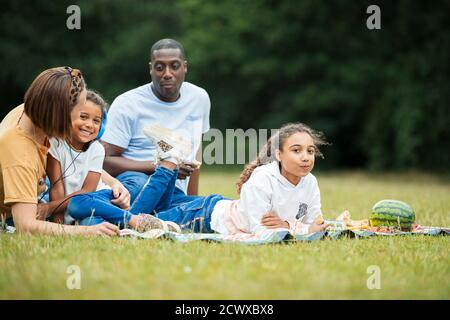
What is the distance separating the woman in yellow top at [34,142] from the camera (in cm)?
459

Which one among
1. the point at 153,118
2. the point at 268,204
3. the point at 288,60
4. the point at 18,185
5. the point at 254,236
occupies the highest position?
the point at 288,60

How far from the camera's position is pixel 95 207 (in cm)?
511

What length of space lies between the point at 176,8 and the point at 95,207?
72.8 ft

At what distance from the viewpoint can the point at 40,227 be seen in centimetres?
469

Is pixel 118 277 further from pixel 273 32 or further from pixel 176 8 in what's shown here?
pixel 176 8

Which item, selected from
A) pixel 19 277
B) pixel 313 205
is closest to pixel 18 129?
pixel 19 277

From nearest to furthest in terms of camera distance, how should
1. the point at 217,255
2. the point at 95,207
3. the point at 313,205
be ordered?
the point at 217,255, the point at 95,207, the point at 313,205

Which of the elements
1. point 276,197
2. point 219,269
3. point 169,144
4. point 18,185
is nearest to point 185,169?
point 169,144

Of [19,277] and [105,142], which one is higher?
[105,142]

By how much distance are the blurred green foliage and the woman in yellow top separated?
14812mm

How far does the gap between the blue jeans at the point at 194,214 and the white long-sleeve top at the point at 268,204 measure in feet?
0.33

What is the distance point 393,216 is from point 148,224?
2.16 metres

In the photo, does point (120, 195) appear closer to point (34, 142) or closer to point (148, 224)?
point (148, 224)

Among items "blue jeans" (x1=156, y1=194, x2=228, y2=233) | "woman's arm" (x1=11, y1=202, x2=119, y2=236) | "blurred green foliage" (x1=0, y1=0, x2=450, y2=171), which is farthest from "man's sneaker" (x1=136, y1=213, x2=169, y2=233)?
"blurred green foliage" (x1=0, y1=0, x2=450, y2=171)
